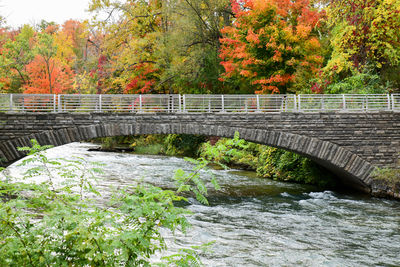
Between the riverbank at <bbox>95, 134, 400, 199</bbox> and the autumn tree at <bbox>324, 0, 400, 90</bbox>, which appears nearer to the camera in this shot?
the riverbank at <bbox>95, 134, 400, 199</bbox>

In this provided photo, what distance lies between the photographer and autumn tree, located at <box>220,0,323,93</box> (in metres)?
21.0

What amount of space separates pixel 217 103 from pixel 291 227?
260 inches

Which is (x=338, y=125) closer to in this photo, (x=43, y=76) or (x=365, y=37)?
(x=365, y=37)

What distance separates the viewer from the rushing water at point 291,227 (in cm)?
845

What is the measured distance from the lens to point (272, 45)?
20.7 m

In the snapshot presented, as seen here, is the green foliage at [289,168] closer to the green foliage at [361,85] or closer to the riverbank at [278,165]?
the riverbank at [278,165]

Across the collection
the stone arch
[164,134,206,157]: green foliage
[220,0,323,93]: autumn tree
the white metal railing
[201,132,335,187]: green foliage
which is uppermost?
[220,0,323,93]: autumn tree

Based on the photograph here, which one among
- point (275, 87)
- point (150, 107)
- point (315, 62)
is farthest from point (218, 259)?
point (315, 62)

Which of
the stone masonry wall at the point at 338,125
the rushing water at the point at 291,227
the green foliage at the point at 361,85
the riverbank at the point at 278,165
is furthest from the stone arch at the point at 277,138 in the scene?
the green foliage at the point at 361,85

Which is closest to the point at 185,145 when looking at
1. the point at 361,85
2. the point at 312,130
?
the point at 361,85

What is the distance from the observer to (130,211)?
370cm

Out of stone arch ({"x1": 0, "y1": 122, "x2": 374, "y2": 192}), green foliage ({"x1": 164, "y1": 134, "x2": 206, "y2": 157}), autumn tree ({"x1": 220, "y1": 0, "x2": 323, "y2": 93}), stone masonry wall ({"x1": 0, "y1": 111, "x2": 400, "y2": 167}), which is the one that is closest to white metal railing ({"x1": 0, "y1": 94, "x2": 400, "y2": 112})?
stone masonry wall ({"x1": 0, "y1": 111, "x2": 400, "y2": 167})

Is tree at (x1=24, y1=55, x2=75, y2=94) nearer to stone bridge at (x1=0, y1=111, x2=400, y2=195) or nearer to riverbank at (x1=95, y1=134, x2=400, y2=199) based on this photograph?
riverbank at (x1=95, y1=134, x2=400, y2=199)

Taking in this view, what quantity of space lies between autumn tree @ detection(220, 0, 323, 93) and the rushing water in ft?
22.1
